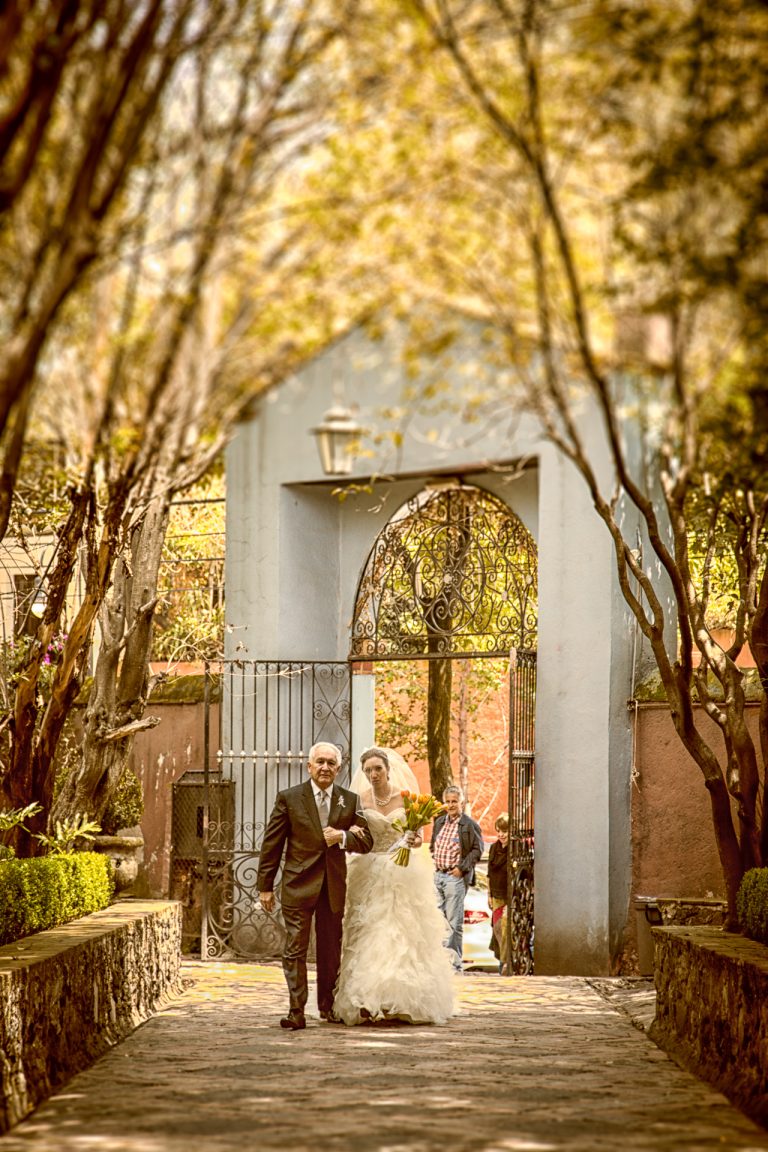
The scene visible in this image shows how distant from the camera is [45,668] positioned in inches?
707

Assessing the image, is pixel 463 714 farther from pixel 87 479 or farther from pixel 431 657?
pixel 87 479

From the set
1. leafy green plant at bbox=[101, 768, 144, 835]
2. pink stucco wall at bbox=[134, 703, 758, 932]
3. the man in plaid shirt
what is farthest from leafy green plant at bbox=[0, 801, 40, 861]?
pink stucco wall at bbox=[134, 703, 758, 932]

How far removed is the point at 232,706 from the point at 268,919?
211 centimetres

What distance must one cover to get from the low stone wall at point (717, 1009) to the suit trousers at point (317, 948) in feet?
7.38

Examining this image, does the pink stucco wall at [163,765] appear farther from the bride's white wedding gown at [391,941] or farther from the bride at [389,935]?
the bride's white wedding gown at [391,941]

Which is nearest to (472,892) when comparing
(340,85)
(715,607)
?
(715,607)

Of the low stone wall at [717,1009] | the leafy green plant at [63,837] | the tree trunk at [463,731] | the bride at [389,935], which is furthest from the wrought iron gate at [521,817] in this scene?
the tree trunk at [463,731]

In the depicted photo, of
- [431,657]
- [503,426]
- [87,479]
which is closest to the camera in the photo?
[87,479]

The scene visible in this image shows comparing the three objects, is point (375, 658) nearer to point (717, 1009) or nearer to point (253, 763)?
point (253, 763)

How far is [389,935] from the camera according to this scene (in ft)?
40.1

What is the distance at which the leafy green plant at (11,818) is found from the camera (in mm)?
11312

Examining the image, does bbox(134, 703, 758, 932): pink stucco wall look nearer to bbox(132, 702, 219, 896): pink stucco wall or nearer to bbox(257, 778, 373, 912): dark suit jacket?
bbox(257, 778, 373, 912): dark suit jacket

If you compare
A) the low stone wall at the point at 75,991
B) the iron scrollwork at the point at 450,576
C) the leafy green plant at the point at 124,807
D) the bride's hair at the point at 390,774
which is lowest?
the low stone wall at the point at 75,991

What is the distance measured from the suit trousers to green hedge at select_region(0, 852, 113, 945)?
146 centimetres
